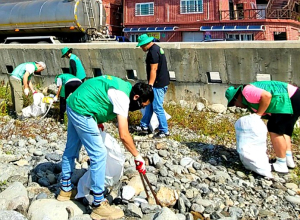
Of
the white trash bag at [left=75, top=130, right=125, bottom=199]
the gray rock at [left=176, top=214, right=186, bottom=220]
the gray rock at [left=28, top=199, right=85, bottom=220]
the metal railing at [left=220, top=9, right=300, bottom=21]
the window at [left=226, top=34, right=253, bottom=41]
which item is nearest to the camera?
the gray rock at [left=28, top=199, right=85, bottom=220]

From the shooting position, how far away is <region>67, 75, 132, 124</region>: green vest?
3.84 metres

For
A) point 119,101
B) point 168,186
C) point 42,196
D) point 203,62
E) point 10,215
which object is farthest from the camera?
point 203,62

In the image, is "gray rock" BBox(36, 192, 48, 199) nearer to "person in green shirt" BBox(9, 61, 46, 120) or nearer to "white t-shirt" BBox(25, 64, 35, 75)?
"person in green shirt" BBox(9, 61, 46, 120)

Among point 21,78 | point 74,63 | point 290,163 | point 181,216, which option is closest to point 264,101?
point 290,163

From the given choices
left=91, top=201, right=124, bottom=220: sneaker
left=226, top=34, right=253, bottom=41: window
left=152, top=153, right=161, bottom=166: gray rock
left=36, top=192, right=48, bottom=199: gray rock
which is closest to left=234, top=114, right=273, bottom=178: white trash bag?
left=152, top=153, right=161, bottom=166: gray rock

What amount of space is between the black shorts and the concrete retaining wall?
2.13 metres

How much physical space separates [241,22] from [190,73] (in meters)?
18.3

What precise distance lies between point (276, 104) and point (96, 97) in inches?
95.1

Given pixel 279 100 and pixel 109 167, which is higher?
pixel 279 100

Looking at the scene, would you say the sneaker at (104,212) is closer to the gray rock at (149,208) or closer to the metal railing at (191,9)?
the gray rock at (149,208)

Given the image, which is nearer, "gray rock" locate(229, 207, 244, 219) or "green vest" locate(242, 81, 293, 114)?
"gray rock" locate(229, 207, 244, 219)

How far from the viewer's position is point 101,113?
395cm

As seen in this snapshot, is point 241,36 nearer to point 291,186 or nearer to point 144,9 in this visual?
point 144,9

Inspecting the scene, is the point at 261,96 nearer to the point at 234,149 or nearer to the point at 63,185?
the point at 234,149
